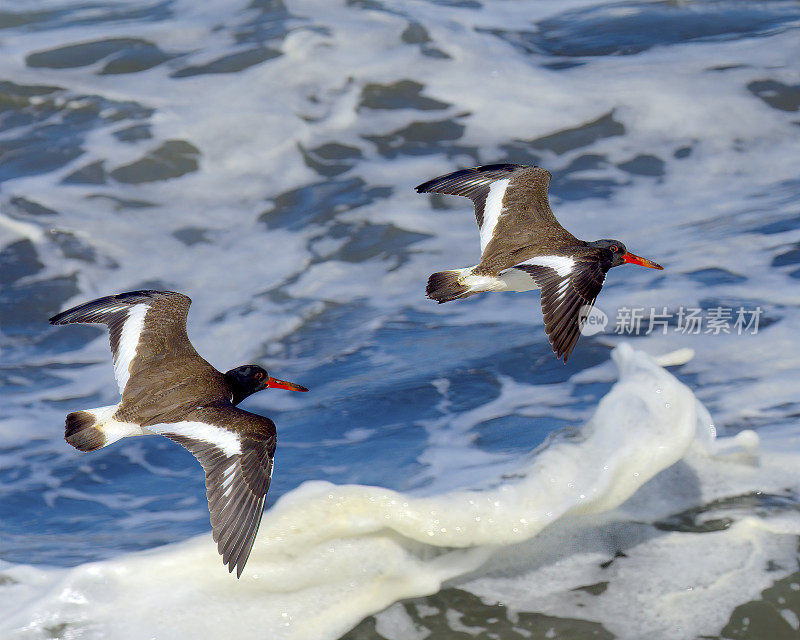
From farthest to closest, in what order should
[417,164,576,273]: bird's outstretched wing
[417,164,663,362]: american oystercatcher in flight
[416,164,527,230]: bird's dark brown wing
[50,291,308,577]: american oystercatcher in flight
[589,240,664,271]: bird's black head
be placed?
[416,164,527,230]: bird's dark brown wing
[417,164,576,273]: bird's outstretched wing
[589,240,664,271]: bird's black head
[417,164,663,362]: american oystercatcher in flight
[50,291,308,577]: american oystercatcher in flight

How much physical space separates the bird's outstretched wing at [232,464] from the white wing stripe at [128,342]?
21.5 inches

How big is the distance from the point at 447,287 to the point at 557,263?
53cm

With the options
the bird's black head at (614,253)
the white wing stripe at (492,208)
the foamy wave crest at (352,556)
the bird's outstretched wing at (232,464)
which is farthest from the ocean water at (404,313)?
the white wing stripe at (492,208)

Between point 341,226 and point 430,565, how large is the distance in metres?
4.68

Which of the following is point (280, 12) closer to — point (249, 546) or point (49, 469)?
point (49, 469)

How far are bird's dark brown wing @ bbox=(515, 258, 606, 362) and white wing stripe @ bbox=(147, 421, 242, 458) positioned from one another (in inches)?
52.7

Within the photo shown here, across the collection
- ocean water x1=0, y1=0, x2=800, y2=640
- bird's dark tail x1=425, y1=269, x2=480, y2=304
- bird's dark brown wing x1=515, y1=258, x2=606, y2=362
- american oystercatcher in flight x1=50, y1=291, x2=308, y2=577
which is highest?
bird's dark brown wing x1=515, y1=258, x2=606, y2=362

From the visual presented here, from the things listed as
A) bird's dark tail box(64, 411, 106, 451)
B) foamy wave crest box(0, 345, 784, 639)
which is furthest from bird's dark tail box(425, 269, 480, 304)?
bird's dark tail box(64, 411, 106, 451)

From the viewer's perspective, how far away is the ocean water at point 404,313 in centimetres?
453

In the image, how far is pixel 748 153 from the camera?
948 centimetres

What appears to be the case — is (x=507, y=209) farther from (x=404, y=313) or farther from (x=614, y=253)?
(x=404, y=313)

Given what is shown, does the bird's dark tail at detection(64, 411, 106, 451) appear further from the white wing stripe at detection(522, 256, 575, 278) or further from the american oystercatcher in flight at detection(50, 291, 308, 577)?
the white wing stripe at detection(522, 256, 575, 278)

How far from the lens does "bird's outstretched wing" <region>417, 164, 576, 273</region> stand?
5770 mm

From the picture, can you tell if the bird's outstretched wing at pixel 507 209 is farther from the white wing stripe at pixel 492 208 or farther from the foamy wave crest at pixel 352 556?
the foamy wave crest at pixel 352 556
